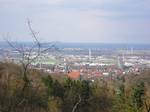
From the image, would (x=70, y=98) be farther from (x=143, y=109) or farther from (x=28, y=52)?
(x=28, y=52)

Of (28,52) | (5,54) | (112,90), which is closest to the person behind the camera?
(28,52)

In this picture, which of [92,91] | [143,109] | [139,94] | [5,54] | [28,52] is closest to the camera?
[28,52]

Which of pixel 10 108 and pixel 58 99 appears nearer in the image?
pixel 10 108

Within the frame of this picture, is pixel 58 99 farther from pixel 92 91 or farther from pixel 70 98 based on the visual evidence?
pixel 92 91

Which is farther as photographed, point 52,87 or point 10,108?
point 52,87

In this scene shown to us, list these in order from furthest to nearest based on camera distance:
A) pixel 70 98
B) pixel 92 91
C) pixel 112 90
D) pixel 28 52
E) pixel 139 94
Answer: pixel 112 90 → pixel 92 91 → pixel 70 98 → pixel 139 94 → pixel 28 52

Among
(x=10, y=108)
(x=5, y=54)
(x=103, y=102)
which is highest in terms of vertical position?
(x=5, y=54)

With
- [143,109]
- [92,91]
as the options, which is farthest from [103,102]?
[143,109]

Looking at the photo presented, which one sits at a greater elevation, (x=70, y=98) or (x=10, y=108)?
(x=10, y=108)

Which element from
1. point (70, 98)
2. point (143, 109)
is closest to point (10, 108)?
point (143, 109)
